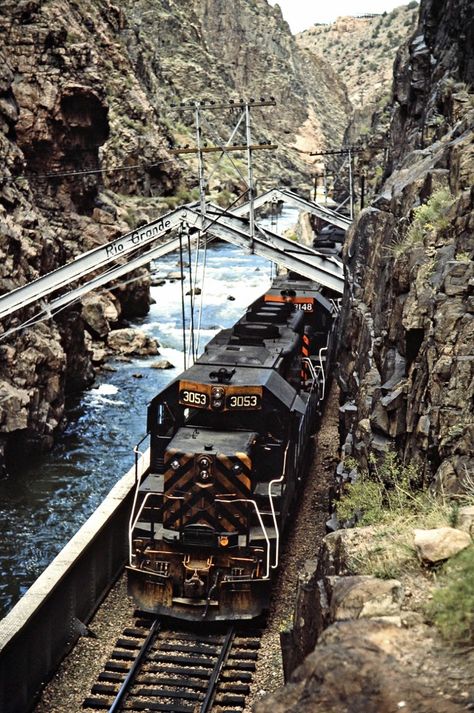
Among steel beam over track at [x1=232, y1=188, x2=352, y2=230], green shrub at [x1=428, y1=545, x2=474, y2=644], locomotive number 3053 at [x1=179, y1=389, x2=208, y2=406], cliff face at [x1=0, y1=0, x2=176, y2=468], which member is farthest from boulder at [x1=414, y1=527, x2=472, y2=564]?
steel beam over track at [x1=232, y1=188, x2=352, y2=230]

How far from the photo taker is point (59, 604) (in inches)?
557

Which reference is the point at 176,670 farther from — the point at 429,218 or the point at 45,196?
the point at 45,196

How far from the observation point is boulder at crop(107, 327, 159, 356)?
3631 centimetres

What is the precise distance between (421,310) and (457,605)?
5.86 meters

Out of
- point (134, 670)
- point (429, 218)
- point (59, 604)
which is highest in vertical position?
point (429, 218)

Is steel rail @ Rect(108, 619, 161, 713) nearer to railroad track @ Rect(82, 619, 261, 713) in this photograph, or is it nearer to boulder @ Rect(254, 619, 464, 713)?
railroad track @ Rect(82, 619, 261, 713)

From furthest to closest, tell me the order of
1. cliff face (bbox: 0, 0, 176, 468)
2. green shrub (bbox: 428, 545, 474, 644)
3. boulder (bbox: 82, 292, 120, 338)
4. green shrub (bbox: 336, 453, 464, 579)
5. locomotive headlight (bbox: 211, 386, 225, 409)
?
boulder (bbox: 82, 292, 120, 338), cliff face (bbox: 0, 0, 176, 468), locomotive headlight (bbox: 211, 386, 225, 409), green shrub (bbox: 336, 453, 464, 579), green shrub (bbox: 428, 545, 474, 644)

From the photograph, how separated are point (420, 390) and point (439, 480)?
1.65 metres

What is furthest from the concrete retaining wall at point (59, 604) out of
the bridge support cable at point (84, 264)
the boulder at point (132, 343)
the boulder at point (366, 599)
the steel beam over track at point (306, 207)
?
the boulder at point (132, 343)

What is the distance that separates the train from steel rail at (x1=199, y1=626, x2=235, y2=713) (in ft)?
1.13

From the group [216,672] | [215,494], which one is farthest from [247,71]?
[216,672]

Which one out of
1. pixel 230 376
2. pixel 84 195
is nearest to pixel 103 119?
pixel 84 195

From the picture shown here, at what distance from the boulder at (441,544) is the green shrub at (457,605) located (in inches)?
11.5

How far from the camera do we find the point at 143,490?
15594 mm
